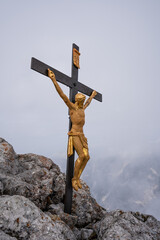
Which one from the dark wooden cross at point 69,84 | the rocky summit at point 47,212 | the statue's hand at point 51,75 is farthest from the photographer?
the statue's hand at point 51,75

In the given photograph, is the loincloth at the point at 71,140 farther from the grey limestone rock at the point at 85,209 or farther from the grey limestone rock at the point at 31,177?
the grey limestone rock at the point at 85,209

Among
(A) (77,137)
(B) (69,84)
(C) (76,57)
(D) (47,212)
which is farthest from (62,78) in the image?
(D) (47,212)

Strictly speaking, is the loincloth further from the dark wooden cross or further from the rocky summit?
the rocky summit

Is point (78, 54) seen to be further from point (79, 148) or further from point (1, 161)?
point (1, 161)

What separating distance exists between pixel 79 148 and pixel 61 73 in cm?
256

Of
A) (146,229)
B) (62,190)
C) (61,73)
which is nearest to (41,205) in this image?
(62,190)

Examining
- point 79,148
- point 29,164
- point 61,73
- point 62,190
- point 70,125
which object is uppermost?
point 61,73

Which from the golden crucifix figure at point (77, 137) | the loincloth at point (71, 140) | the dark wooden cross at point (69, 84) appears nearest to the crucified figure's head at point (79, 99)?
the golden crucifix figure at point (77, 137)

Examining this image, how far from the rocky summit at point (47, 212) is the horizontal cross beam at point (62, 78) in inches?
113

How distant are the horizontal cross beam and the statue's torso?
108 cm

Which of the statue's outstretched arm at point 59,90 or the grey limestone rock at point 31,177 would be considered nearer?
the grey limestone rock at point 31,177

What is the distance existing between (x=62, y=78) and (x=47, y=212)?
4.16m

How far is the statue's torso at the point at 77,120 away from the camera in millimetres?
6621

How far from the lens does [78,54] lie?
314 inches
